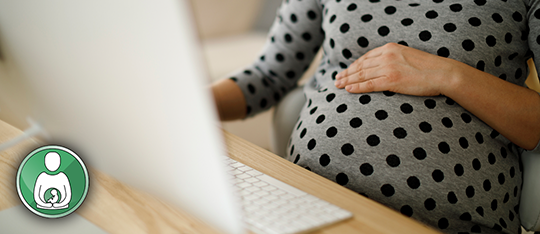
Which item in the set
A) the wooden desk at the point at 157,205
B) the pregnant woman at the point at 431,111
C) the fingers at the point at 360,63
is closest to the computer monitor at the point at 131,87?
the wooden desk at the point at 157,205

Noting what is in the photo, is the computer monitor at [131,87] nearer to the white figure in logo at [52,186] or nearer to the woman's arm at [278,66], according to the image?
the white figure in logo at [52,186]

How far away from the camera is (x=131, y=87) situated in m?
0.23

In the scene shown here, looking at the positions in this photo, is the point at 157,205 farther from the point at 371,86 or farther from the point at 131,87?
the point at 371,86

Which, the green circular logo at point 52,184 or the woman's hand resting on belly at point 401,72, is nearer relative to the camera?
the green circular logo at point 52,184

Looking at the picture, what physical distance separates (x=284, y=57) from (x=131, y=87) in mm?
693

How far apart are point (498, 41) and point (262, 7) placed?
5.97 feet

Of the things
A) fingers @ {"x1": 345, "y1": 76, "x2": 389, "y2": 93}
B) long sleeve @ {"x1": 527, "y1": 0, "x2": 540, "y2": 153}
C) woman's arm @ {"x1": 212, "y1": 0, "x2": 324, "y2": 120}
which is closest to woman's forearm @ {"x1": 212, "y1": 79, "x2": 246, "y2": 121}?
woman's arm @ {"x1": 212, "y1": 0, "x2": 324, "y2": 120}

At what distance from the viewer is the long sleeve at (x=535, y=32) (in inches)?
23.6

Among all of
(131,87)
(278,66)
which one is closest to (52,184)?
(131,87)

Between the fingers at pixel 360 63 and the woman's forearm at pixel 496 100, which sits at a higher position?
the fingers at pixel 360 63

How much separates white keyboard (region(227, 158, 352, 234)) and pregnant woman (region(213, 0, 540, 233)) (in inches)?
7.1

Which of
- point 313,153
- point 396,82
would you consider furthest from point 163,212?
point 396,82

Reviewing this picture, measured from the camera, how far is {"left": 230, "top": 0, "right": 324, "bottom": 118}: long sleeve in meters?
0.85

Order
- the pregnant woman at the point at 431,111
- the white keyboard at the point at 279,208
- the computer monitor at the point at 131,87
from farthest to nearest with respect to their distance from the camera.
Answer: the pregnant woman at the point at 431,111 → the white keyboard at the point at 279,208 → the computer monitor at the point at 131,87
